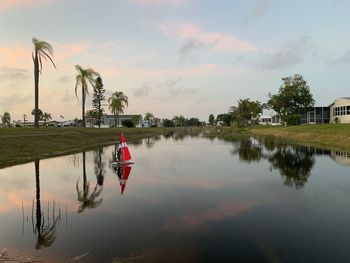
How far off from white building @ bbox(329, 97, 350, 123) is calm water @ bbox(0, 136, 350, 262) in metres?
75.2

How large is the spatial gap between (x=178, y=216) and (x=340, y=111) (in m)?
96.7

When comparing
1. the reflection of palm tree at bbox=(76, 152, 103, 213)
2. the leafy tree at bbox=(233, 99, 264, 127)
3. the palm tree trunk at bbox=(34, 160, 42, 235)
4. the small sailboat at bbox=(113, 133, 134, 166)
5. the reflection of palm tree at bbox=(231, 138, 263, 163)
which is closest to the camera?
the palm tree trunk at bbox=(34, 160, 42, 235)

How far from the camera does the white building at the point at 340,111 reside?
89438mm

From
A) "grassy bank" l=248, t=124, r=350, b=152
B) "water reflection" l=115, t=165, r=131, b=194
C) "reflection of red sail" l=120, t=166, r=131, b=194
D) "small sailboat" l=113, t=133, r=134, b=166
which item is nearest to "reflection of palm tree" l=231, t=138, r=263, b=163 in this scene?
"grassy bank" l=248, t=124, r=350, b=152

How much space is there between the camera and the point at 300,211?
13.8m

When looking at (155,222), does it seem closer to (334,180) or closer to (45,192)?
(45,192)

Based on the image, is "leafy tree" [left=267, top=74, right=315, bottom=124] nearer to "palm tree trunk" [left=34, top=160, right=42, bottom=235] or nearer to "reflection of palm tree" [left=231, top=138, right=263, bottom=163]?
"reflection of palm tree" [left=231, top=138, right=263, bottom=163]

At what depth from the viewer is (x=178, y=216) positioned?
13492mm

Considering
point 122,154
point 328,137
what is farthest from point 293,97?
point 122,154

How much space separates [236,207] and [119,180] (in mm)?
10192

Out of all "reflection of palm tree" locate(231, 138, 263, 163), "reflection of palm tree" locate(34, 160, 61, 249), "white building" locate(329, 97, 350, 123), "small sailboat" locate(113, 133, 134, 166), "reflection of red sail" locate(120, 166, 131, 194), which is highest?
"white building" locate(329, 97, 350, 123)

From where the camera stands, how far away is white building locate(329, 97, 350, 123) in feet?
293

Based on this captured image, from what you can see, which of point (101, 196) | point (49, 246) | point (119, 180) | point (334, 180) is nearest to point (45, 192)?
point (101, 196)

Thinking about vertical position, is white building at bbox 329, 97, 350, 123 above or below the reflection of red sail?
above
